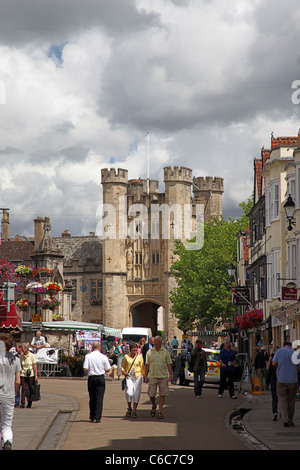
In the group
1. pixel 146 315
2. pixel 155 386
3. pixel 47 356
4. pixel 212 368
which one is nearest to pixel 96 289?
→ pixel 146 315

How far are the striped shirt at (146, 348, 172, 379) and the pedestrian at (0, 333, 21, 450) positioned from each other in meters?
5.74

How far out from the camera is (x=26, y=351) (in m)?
20.6

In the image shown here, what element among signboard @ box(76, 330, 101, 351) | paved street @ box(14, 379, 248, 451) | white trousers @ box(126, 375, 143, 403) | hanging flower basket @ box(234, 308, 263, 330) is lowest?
paved street @ box(14, 379, 248, 451)

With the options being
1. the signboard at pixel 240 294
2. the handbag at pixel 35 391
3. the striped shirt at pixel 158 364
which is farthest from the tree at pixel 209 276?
the striped shirt at pixel 158 364

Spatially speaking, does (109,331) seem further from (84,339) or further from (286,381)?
(286,381)

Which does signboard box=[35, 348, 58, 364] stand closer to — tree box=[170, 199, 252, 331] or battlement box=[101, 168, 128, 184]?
tree box=[170, 199, 252, 331]

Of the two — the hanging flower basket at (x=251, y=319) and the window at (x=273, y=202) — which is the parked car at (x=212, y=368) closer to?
the window at (x=273, y=202)

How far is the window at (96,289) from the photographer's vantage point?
304 ft

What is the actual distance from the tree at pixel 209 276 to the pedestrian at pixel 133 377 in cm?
4147

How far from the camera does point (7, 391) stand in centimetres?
1169

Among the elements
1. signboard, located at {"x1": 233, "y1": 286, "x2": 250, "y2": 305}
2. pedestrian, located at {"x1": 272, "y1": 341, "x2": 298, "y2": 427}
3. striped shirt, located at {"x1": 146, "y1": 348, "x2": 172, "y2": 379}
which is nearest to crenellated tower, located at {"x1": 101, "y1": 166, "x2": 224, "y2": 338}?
signboard, located at {"x1": 233, "y1": 286, "x2": 250, "y2": 305}

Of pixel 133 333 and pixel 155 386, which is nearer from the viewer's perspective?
pixel 155 386
